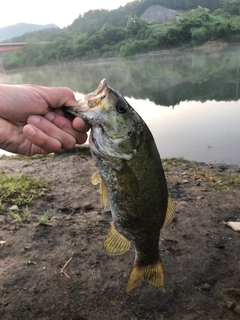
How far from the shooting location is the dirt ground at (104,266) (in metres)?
3.42

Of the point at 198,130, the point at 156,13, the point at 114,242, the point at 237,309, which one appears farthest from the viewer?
the point at 156,13

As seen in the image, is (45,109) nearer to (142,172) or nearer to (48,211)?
(142,172)

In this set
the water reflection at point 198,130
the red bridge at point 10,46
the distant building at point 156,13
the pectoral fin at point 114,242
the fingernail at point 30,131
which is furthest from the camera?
the distant building at point 156,13

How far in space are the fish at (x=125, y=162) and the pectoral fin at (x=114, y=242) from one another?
0.24 feet

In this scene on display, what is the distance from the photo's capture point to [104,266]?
13.1 feet

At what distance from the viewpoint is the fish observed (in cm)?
220

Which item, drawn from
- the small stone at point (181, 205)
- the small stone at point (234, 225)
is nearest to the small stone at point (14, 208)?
the small stone at point (181, 205)

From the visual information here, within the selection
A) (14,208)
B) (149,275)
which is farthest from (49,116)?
(14,208)

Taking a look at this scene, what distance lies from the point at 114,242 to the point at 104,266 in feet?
4.84

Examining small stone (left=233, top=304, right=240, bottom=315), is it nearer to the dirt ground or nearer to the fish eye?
the dirt ground

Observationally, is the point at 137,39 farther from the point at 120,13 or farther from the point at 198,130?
the point at 198,130

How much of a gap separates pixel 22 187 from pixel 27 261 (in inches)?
79.9

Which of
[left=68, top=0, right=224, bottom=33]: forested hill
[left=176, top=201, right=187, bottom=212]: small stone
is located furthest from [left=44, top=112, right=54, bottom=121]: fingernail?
[left=68, top=0, right=224, bottom=33]: forested hill

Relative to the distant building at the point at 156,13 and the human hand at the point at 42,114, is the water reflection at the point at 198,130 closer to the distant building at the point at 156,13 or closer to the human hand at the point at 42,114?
the human hand at the point at 42,114
